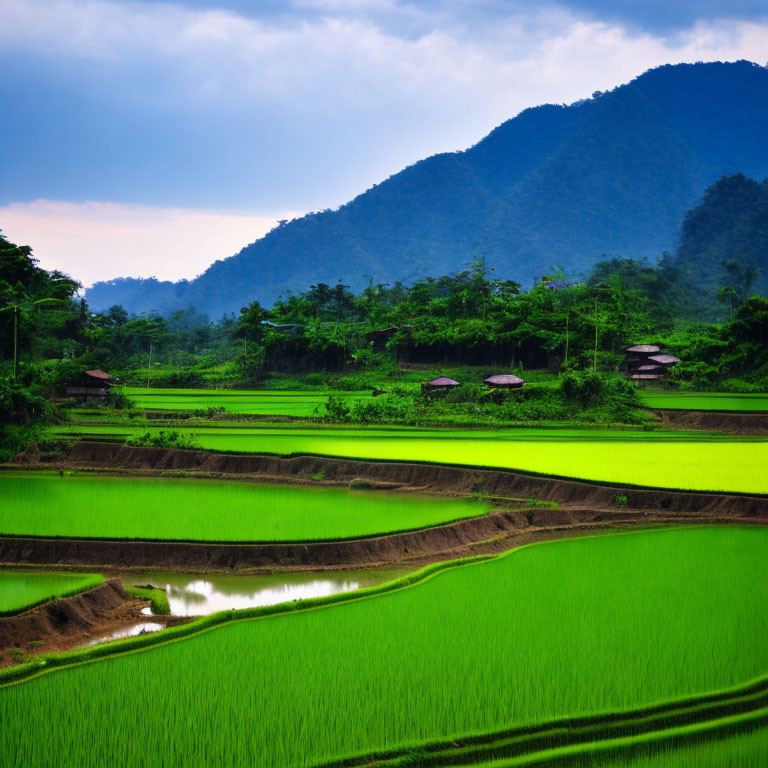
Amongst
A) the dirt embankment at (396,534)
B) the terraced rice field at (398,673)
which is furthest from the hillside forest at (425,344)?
the terraced rice field at (398,673)

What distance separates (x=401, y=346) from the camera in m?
41.3

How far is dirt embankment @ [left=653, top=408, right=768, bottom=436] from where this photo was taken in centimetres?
2292

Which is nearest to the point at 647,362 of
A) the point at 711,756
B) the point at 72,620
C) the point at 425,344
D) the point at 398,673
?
the point at 425,344

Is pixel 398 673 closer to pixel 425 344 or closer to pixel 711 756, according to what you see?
pixel 711 756

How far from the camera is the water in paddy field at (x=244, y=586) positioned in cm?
975

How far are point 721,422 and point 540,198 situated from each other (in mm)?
107885

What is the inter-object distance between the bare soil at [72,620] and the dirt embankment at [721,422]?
730 inches

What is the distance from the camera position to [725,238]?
73125 mm

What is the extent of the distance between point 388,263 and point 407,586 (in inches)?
4496

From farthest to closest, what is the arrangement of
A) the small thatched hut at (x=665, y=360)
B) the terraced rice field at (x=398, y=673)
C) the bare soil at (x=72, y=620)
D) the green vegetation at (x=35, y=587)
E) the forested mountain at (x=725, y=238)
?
the forested mountain at (x=725, y=238) → the small thatched hut at (x=665, y=360) → the green vegetation at (x=35, y=587) → the bare soil at (x=72, y=620) → the terraced rice field at (x=398, y=673)

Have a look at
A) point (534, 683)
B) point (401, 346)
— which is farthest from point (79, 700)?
point (401, 346)

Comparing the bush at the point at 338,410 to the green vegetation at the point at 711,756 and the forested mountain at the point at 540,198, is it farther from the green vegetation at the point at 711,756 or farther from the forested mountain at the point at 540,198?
the forested mountain at the point at 540,198

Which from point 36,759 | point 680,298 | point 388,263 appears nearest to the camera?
point 36,759

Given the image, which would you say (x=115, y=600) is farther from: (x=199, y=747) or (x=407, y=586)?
(x=199, y=747)
